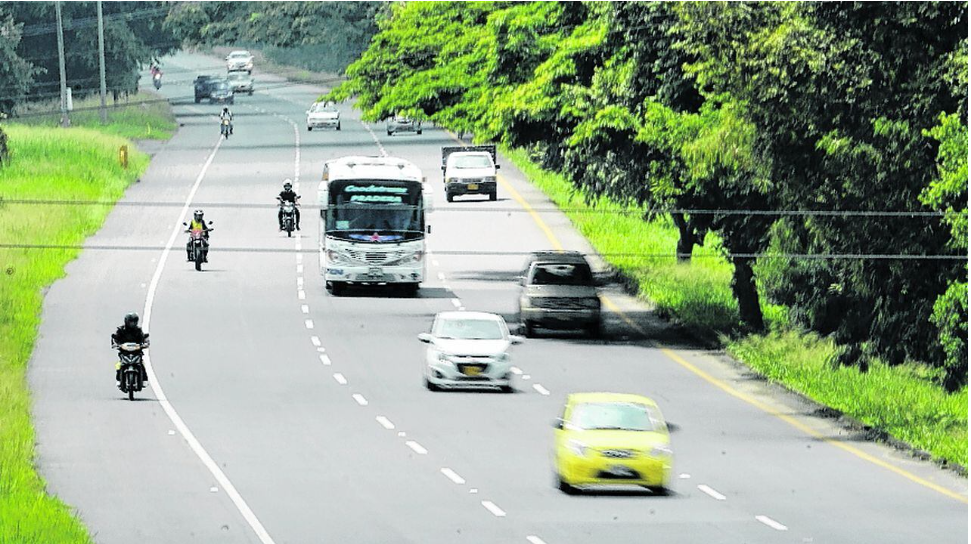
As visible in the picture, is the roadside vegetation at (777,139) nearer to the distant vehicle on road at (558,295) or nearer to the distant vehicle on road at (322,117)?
the distant vehicle on road at (558,295)

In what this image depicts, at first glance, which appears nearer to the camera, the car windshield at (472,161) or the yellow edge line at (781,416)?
the yellow edge line at (781,416)

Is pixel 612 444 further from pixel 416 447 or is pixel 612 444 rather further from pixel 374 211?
pixel 374 211

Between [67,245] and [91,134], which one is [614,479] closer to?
[67,245]

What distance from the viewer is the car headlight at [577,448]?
29125mm

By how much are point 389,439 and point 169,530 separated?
8.50 m

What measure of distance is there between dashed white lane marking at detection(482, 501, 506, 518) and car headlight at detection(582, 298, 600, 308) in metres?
20.5

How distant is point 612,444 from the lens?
29.0 metres

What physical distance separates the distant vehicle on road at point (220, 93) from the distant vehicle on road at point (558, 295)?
261ft

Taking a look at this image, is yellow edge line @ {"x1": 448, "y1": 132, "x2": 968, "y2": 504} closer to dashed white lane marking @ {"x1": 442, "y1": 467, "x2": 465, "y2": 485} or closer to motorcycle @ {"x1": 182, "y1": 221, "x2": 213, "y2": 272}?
dashed white lane marking @ {"x1": 442, "y1": 467, "x2": 465, "y2": 485}

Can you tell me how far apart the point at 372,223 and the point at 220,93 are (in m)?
73.3

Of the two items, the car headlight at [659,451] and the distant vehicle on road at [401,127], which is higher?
the distant vehicle on road at [401,127]

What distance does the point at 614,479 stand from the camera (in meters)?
29.1

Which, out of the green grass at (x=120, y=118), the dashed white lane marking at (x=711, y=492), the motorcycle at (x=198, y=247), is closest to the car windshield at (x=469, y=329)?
the dashed white lane marking at (x=711, y=492)

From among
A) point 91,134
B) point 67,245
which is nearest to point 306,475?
point 67,245
